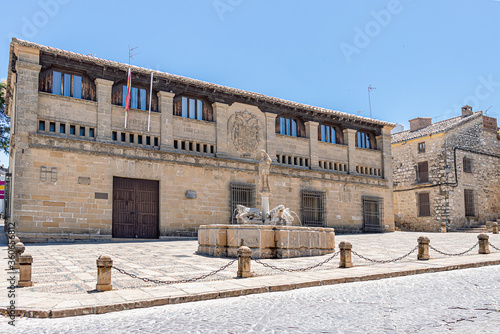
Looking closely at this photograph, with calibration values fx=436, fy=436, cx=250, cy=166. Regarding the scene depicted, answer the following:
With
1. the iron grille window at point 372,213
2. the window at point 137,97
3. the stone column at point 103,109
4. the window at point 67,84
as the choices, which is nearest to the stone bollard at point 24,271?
the stone column at point 103,109

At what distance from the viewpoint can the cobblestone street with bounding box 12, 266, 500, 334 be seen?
16.5ft

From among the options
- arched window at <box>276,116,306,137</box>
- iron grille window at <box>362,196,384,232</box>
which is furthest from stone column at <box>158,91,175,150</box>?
iron grille window at <box>362,196,384,232</box>

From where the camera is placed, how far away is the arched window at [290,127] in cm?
2530

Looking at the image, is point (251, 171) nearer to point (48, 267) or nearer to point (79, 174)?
point (79, 174)

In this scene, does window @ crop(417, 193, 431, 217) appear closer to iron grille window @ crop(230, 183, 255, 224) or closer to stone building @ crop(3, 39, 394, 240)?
stone building @ crop(3, 39, 394, 240)

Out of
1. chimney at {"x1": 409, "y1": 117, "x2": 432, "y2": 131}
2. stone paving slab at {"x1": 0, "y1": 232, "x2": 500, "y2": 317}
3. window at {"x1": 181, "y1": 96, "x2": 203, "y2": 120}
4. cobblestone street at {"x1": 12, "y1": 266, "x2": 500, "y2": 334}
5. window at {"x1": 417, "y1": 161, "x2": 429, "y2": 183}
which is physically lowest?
cobblestone street at {"x1": 12, "y1": 266, "x2": 500, "y2": 334}

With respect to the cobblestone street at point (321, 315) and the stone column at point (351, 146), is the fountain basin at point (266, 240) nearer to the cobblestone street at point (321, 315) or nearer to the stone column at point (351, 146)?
the cobblestone street at point (321, 315)

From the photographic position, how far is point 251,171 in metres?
23.1

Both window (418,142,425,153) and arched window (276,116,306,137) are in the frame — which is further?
window (418,142,425,153)

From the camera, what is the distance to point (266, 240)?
11.9 metres

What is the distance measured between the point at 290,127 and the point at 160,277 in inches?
719

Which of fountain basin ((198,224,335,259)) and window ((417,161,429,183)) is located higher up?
window ((417,161,429,183))

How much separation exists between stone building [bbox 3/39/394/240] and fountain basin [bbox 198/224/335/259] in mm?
7310

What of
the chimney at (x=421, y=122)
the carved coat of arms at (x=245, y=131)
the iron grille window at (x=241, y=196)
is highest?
the chimney at (x=421, y=122)
